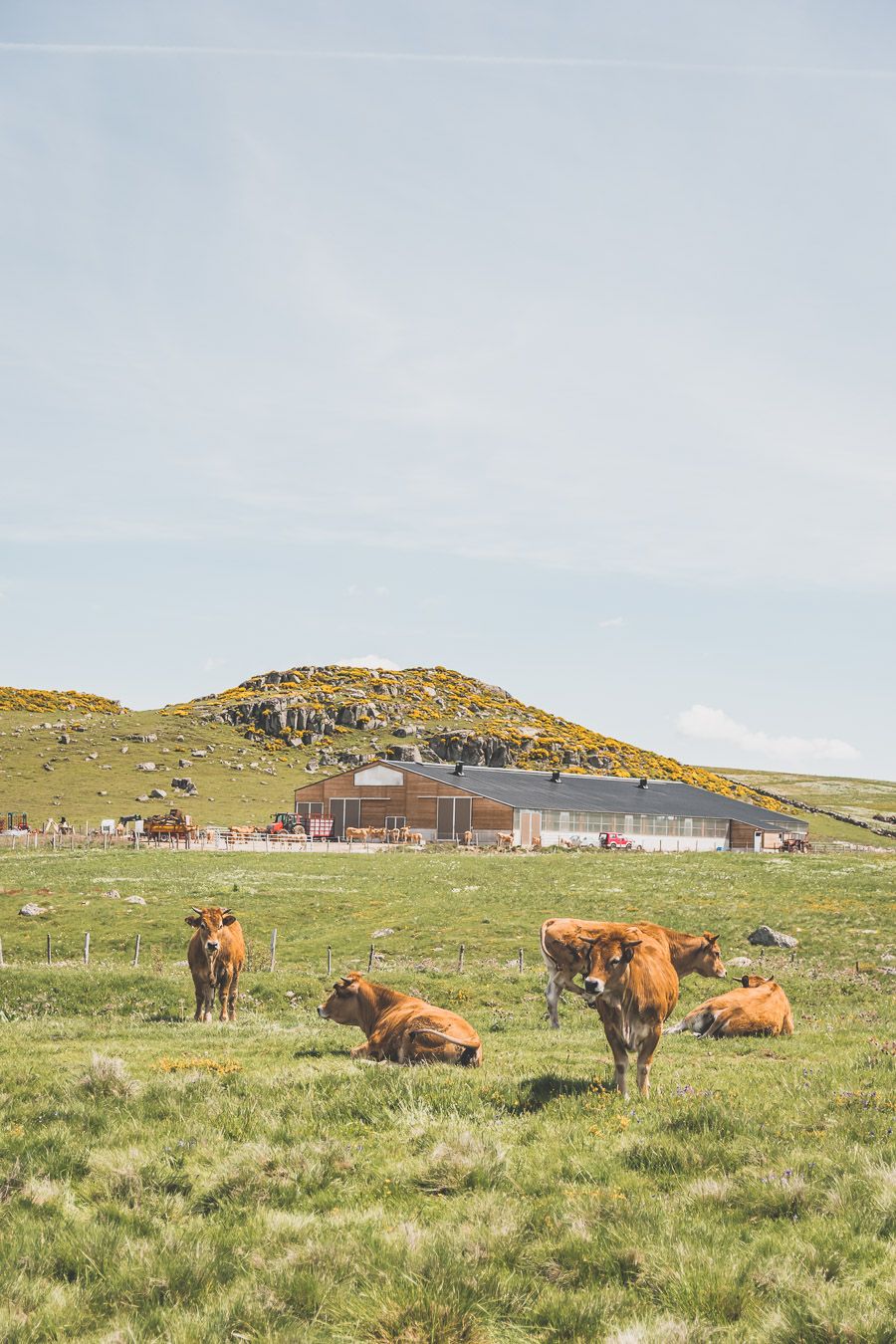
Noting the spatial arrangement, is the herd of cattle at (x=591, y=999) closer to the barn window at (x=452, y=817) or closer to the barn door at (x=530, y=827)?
the barn door at (x=530, y=827)

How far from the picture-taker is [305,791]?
99.7 meters

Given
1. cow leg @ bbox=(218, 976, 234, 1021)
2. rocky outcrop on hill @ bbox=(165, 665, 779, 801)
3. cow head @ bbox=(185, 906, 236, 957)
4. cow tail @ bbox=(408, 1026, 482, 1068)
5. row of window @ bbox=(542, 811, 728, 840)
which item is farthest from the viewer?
rocky outcrop on hill @ bbox=(165, 665, 779, 801)

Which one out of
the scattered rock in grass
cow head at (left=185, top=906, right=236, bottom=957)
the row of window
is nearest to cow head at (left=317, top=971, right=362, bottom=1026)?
cow head at (left=185, top=906, right=236, bottom=957)

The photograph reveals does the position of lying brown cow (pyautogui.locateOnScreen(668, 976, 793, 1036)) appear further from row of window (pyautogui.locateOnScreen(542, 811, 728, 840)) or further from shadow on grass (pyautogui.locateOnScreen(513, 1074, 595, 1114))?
row of window (pyautogui.locateOnScreen(542, 811, 728, 840))

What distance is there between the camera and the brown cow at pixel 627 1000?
11133 mm

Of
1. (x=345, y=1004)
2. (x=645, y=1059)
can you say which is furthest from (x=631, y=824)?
(x=645, y=1059)

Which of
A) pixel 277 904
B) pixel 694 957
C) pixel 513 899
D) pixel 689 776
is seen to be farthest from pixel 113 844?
pixel 689 776

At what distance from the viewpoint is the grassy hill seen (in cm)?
10338

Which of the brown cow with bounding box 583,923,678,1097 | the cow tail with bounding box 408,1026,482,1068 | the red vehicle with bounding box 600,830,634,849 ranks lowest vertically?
the red vehicle with bounding box 600,830,634,849

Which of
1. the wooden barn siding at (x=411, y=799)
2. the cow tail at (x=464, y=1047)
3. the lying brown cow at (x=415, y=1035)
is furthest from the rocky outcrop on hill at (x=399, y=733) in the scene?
the cow tail at (x=464, y=1047)

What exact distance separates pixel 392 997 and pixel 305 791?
85174mm

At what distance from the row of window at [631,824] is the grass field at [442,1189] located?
71651 millimetres

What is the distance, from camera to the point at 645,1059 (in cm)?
1150

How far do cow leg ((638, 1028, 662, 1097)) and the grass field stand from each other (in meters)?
Result: 0.55
